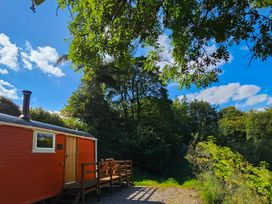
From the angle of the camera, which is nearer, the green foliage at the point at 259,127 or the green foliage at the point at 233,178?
the green foliage at the point at 233,178

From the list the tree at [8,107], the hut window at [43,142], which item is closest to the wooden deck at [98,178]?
the hut window at [43,142]

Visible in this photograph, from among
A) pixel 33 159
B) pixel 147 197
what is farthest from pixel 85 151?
pixel 33 159

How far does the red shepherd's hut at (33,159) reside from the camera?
6859 mm

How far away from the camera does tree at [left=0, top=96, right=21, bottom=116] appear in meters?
17.0

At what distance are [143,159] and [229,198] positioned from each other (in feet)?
42.2

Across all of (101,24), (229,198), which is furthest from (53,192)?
(101,24)

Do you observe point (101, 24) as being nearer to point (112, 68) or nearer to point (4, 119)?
point (4, 119)

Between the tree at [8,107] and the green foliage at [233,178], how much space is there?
37.3 feet

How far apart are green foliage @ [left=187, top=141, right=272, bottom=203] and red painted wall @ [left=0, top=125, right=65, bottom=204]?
4346 millimetres

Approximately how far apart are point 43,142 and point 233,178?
16.6 ft

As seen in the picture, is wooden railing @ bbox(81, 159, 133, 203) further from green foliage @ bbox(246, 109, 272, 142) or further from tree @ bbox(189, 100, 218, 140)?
green foliage @ bbox(246, 109, 272, 142)

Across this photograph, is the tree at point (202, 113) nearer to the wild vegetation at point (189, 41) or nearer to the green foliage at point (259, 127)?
the green foliage at point (259, 127)

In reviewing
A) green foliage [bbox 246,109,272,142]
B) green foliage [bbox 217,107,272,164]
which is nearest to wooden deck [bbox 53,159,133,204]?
green foliage [bbox 217,107,272,164]

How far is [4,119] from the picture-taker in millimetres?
6906
